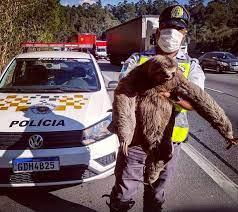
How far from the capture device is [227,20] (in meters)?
72.2

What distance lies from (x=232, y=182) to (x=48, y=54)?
11.6 ft

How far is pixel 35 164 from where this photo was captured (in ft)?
13.5

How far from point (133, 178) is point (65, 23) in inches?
3351

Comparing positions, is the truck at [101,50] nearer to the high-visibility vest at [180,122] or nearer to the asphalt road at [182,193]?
the asphalt road at [182,193]

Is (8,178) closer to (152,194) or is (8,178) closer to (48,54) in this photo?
(152,194)

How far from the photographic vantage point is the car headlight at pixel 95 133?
432 cm

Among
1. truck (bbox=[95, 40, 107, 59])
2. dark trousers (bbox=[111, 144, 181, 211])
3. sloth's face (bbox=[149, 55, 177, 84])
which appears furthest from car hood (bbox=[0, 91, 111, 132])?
truck (bbox=[95, 40, 107, 59])

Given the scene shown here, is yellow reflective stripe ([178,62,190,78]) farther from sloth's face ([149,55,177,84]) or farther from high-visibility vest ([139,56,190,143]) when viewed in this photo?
sloth's face ([149,55,177,84])

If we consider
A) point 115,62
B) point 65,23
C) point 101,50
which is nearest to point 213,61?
point 115,62

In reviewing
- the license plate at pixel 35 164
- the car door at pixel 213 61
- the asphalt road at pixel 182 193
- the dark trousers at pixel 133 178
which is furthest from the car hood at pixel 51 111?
the car door at pixel 213 61

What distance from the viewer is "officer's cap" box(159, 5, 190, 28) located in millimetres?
2932

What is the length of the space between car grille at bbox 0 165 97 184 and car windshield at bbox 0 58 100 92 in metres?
1.60

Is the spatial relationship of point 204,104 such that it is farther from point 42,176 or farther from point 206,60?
point 206,60

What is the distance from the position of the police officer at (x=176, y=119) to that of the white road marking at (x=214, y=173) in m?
1.61
